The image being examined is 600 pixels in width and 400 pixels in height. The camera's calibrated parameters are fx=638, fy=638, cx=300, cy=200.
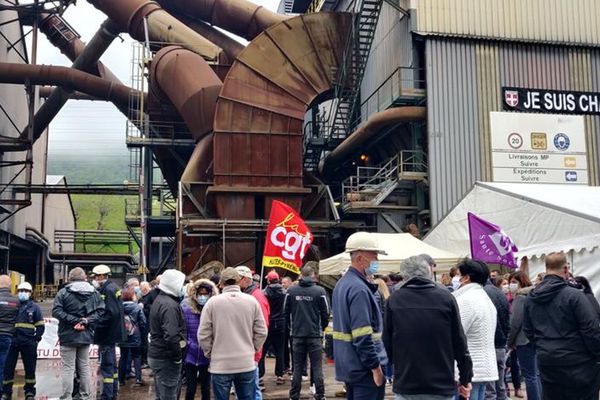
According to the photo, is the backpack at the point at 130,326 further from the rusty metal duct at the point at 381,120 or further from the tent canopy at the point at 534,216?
the rusty metal duct at the point at 381,120

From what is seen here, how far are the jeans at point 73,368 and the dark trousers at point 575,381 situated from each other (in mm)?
5757

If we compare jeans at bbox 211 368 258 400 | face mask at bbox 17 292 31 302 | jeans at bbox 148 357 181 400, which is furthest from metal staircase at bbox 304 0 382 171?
jeans at bbox 211 368 258 400

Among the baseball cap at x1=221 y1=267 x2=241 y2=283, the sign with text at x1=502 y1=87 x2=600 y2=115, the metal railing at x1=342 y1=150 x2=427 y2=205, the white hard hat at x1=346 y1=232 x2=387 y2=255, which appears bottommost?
the baseball cap at x1=221 y1=267 x2=241 y2=283

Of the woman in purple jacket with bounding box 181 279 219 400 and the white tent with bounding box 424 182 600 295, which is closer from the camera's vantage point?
the woman in purple jacket with bounding box 181 279 219 400

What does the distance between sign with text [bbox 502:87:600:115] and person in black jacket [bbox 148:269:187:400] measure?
17324 mm

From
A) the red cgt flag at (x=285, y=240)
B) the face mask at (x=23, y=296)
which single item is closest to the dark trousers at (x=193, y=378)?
the face mask at (x=23, y=296)

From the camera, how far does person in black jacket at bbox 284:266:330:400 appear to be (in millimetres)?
9008

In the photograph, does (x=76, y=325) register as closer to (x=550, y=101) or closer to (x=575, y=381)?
(x=575, y=381)

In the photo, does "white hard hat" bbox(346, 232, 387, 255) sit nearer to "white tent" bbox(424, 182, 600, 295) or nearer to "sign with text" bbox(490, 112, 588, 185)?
"white tent" bbox(424, 182, 600, 295)

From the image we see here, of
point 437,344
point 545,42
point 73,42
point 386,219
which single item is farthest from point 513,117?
point 73,42

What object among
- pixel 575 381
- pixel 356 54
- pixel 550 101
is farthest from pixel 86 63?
pixel 575 381

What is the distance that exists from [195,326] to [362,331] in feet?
10.5

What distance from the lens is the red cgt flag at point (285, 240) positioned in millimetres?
12305

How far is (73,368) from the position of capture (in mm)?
8344
